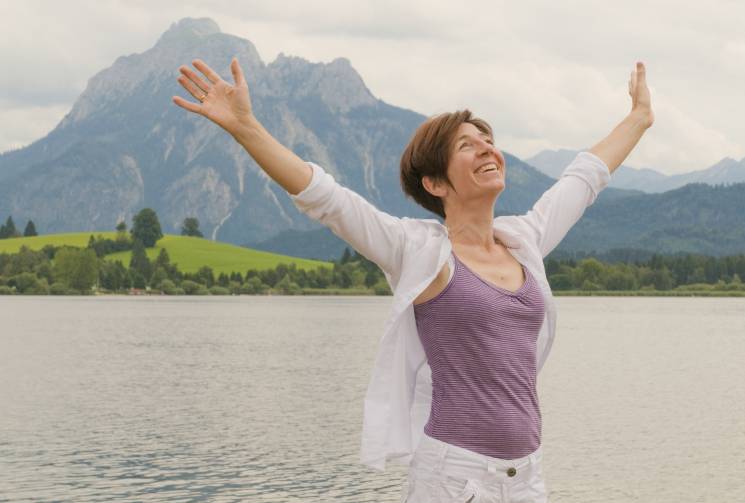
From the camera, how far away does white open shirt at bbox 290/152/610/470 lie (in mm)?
5094

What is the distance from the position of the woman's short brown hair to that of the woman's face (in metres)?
0.04

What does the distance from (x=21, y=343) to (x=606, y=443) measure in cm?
6662

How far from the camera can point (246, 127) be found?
16.6 feet

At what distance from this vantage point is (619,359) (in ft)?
265

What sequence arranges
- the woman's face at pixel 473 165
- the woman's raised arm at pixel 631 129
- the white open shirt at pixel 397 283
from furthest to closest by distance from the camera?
1. the woman's raised arm at pixel 631 129
2. the woman's face at pixel 473 165
3. the white open shirt at pixel 397 283

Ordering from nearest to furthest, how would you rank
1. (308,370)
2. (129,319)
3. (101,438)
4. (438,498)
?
(438,498)
(101,438)
(308,370)
(129,319)

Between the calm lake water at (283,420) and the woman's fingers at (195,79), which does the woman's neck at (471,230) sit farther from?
the calm lake water at (283,420)

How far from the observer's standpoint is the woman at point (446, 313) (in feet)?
16.7

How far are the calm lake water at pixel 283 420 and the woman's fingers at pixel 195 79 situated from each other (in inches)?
936

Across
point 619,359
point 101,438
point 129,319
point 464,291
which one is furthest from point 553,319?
point 129,319

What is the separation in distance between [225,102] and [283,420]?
40837 millimetres

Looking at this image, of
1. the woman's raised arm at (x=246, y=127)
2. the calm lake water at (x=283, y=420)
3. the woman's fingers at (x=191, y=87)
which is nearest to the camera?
the woman's raised arm at (x=246, y=127)

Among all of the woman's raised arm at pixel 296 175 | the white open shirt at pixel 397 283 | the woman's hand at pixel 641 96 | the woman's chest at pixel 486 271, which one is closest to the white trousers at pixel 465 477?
the white open shirt at pixel 397 283

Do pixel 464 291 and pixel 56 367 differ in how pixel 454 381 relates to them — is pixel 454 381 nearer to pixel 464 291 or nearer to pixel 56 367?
pixel 464 291
